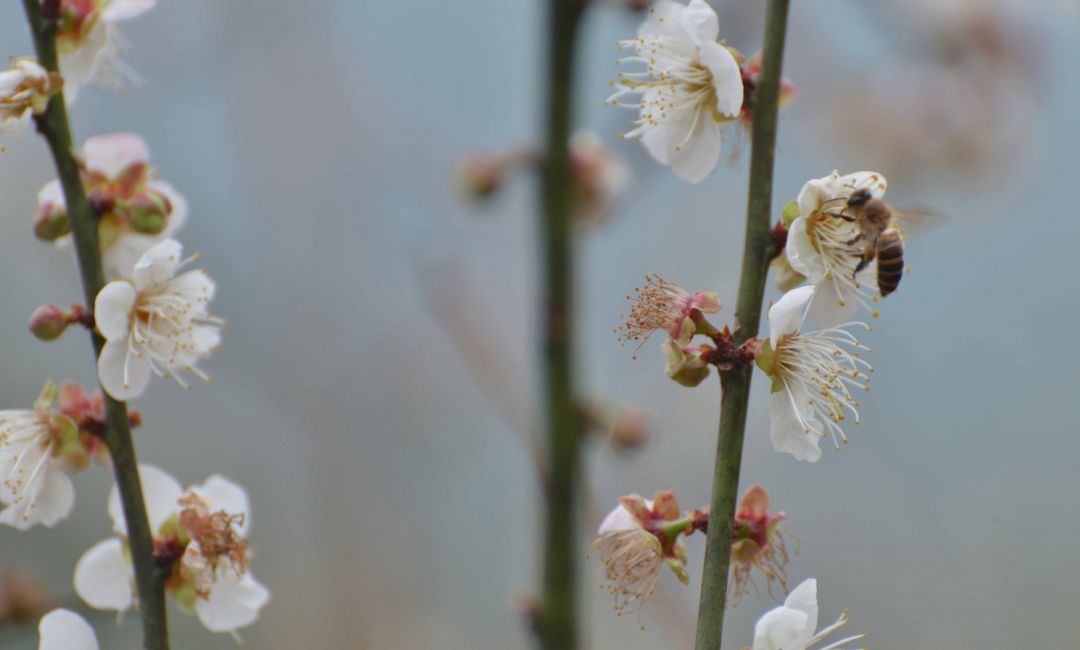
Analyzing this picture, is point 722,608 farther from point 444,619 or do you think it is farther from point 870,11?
point 444,619

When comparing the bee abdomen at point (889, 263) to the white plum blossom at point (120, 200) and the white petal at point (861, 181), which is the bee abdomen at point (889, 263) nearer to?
the white petal at point (861, 181)

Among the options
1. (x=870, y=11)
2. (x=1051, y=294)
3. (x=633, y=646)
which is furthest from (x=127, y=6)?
(x=1051, y=294)

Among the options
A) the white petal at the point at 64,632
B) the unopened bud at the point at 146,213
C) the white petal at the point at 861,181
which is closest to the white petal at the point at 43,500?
the white petal at the point at 64,632

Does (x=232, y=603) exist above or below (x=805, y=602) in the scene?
below

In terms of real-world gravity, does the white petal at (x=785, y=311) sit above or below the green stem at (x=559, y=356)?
above

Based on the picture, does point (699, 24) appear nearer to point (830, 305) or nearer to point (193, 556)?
point (830, 305)

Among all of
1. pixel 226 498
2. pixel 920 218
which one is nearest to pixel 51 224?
pixel 226 498
